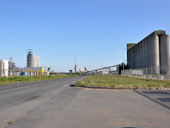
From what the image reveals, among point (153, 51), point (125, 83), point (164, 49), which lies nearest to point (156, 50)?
point (153, 51)

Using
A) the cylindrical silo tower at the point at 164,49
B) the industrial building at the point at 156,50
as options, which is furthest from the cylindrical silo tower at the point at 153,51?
the cylindrical silo tower at the point at 164,49

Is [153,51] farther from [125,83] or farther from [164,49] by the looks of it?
[125,83]

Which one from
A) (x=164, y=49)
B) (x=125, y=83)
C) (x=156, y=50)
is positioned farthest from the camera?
(x=164, y=49)

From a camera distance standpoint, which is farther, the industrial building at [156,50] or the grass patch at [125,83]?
the industrial building at [156,50]

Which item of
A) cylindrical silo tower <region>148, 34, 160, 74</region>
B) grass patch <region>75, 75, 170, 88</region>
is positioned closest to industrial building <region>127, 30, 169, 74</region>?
cylindrical silo tower <region>148, 34, 160, 74</region>

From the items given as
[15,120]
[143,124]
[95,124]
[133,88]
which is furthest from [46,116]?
[133,88]

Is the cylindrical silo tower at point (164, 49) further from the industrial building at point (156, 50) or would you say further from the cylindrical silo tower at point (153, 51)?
the cylindrical silo tower at point (153, 51)

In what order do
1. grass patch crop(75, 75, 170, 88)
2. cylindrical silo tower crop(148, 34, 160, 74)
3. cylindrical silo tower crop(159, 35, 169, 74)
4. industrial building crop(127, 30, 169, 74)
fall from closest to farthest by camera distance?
1. grass patch crop(75, 75, 170, 88)
2. cylindrical silo tower crop(148, 34, 160, 74)
3. industrial building crop(127, 30, 169, 74)
4. cylindrical silo tower crop(159, 35, 169, 74)

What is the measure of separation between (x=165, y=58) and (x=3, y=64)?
2732 inches

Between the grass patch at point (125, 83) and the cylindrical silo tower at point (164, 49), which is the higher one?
the cylindrical silo tower at point (164, 49)

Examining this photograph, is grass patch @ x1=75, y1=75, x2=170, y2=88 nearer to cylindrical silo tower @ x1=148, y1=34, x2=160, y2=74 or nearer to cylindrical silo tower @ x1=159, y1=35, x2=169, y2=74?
cylindrical silo tower @ x1=148, y1=34, x2=160, y2=74

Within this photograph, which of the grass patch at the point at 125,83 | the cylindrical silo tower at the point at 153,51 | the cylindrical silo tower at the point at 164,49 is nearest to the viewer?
the grass patch at the point at 125,83

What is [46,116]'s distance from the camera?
6.39m

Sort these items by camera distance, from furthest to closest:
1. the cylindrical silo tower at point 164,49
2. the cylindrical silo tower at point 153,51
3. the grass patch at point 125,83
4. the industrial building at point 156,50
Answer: the cylindrical silo tower at point 164,49 < the industrial building at point 156,50 < the cylindrical silo tower at point 153,51 < the grass patch at point 125,83
